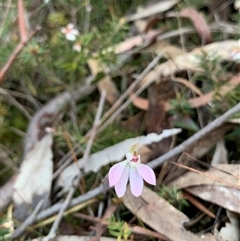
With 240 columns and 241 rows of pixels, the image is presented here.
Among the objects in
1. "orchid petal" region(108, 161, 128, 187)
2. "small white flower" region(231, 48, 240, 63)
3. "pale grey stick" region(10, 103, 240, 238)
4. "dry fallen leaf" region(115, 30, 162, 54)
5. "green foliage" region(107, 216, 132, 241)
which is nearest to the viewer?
"orchid petal" region(108, 161, 128, 187)

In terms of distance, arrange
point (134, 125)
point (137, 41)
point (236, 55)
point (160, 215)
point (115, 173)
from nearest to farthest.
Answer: point (115, 173) < point (160, 215) < point (236, 55) < point (134, 125) < point (137, 41)

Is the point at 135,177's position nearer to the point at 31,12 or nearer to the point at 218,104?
the point at 218,104

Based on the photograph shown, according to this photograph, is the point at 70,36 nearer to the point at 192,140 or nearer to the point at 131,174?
the point at 192,140

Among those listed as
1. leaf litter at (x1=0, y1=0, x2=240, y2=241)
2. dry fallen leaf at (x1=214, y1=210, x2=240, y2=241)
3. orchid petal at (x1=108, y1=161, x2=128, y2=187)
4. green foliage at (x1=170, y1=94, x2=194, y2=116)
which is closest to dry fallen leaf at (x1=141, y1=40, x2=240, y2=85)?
leaf litter at (x1=0, y1=0, x2=240, y2=241)

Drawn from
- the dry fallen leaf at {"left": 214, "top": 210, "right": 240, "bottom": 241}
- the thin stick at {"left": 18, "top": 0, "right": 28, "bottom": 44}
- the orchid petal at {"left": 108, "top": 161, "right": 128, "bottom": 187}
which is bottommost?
the dry fallen leaf at {"left": 214, "top": 210, "right": 240, "bottom": 241}

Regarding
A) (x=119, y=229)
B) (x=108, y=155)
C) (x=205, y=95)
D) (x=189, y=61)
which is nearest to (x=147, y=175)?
(x=119, y=229)

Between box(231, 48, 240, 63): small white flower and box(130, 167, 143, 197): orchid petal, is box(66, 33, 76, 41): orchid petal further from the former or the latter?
box(130, 167, 143, 197): orchid petal
